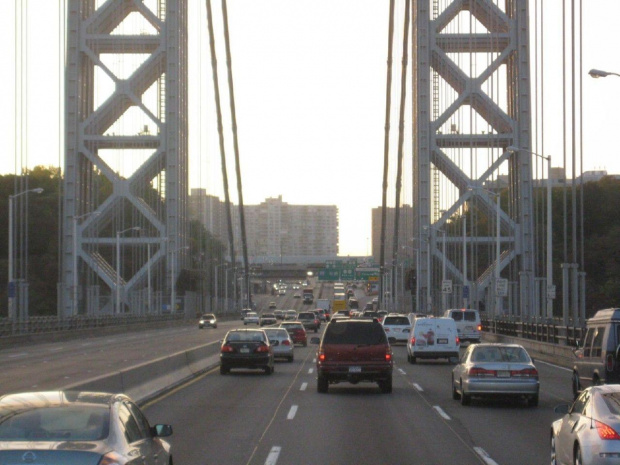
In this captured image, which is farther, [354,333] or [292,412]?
[354,333]

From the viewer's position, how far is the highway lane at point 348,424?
14.0 metres

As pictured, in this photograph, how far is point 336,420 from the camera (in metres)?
18.5

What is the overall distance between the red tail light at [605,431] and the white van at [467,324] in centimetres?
4154

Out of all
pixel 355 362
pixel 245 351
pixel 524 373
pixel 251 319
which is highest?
pixel 524 373

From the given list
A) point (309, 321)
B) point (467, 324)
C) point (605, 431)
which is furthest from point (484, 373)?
point (309, 321)

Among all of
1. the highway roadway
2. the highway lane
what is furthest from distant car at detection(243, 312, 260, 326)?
the highway lane

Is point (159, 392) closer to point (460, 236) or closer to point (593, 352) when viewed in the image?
point (593, 352)

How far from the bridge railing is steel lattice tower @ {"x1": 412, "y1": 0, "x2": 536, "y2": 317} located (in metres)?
25.2

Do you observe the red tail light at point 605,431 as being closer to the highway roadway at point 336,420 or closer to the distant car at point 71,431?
the highway roadway at point 336,420

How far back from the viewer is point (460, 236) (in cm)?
9494

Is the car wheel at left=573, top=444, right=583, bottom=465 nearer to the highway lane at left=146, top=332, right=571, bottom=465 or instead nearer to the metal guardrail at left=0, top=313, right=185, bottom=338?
the highway lane at left=146, top=332, right=571, bottom=465

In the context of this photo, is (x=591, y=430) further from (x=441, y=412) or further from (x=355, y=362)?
(x=355, y=362)

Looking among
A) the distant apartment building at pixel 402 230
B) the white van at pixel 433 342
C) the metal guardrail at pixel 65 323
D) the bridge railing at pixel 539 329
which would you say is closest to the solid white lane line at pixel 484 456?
the bridge railing at pixel 539 329

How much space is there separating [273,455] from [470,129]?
78.4m
